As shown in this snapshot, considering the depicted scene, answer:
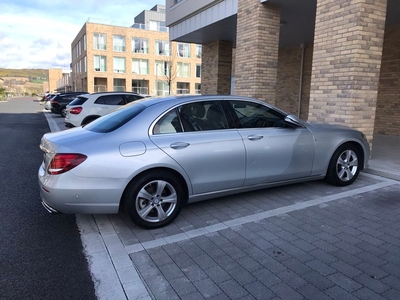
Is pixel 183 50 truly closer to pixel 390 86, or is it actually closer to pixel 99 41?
pixel 99 41

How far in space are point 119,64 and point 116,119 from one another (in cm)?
4486

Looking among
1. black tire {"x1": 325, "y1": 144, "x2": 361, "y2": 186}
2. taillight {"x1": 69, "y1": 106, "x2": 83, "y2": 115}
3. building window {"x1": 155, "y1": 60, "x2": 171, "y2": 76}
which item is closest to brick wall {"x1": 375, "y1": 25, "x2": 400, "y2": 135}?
black tire {"x1": 325, "y1": 144, "x2": 361, "y2": 186}

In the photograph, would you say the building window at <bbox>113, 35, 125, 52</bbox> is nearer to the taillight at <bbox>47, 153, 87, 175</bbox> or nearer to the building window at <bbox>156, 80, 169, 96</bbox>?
the building window at <bbox>156, 80, 169, 96</bbox>

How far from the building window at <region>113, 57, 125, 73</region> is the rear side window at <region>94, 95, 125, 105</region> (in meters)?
35.8

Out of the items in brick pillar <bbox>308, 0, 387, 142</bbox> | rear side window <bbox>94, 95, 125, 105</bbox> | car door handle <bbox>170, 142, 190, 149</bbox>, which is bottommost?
car door handle <bbox>170, 142, 190, 149</bbox>

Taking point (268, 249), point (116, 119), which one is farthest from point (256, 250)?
point (116, 119)

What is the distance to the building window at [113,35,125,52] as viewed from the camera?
45.1 meters

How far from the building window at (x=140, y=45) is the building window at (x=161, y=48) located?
1372mm

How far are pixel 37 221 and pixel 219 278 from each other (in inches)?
103

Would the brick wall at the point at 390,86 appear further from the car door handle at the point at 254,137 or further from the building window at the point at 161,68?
the building window at the point at 161,68

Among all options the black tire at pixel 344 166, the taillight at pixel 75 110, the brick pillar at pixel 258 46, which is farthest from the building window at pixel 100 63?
the black tire at pixel 344 166

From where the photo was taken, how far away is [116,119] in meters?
4.23

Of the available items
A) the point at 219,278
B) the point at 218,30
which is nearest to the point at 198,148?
the point at 219,278

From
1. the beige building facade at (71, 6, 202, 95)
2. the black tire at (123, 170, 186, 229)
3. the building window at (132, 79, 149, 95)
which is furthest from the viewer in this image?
the building window at (132, 79, 149, 95)
